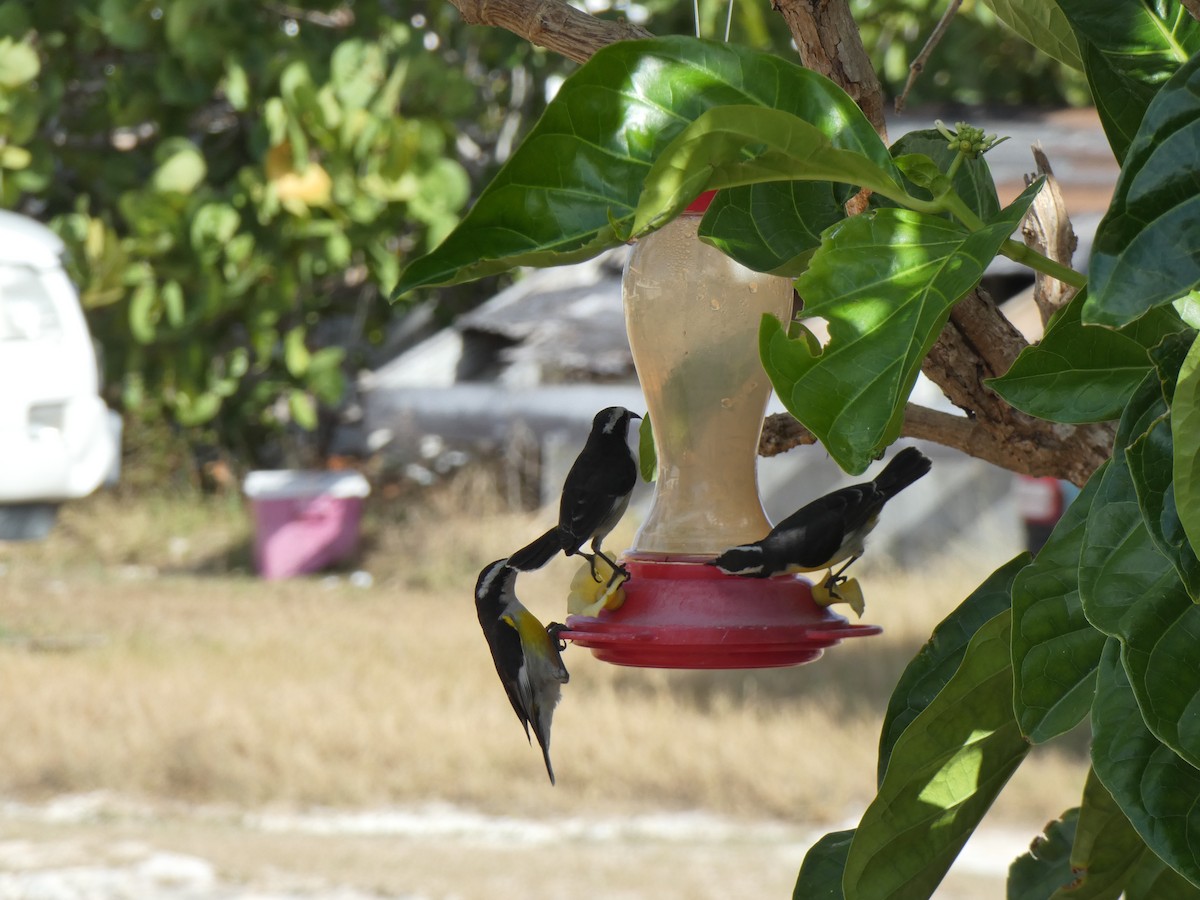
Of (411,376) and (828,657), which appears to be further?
(411,376)

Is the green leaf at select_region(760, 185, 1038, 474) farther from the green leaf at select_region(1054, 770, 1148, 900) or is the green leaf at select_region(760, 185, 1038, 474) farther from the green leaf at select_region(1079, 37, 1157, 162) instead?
the green leaf at select_region(1054, 770, 1148, 900)

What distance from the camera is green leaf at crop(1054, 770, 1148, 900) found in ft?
2.94

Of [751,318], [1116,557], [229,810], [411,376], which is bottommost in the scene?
[411,376]

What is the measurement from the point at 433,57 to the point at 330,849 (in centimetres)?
430

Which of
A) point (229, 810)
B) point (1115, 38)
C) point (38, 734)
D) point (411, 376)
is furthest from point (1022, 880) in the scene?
point (411, 376)

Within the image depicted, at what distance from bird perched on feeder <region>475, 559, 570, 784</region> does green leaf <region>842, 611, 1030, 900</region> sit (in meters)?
0.58

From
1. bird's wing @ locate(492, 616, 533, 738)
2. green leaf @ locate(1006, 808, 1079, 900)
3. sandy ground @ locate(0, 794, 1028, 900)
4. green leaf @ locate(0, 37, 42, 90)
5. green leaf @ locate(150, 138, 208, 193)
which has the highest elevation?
green leaf @ locate(1006, 808, 1079, 900)

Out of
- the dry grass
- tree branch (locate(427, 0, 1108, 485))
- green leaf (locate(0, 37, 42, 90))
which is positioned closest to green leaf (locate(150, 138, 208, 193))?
green leaf (locate(0, 37, 42, 90))

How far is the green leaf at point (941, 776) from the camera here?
2.66 feet

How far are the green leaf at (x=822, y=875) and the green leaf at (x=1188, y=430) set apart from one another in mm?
483

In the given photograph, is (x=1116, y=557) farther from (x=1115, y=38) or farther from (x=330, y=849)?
(x=330, y=849)

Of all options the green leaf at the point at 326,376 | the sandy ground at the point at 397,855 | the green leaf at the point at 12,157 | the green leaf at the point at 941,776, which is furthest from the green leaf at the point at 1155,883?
the green leaf at the point at 326,376

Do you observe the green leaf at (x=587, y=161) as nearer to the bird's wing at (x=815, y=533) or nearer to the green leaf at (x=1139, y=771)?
the green leaf at (x=1139, y=771)

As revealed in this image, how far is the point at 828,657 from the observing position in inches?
222
